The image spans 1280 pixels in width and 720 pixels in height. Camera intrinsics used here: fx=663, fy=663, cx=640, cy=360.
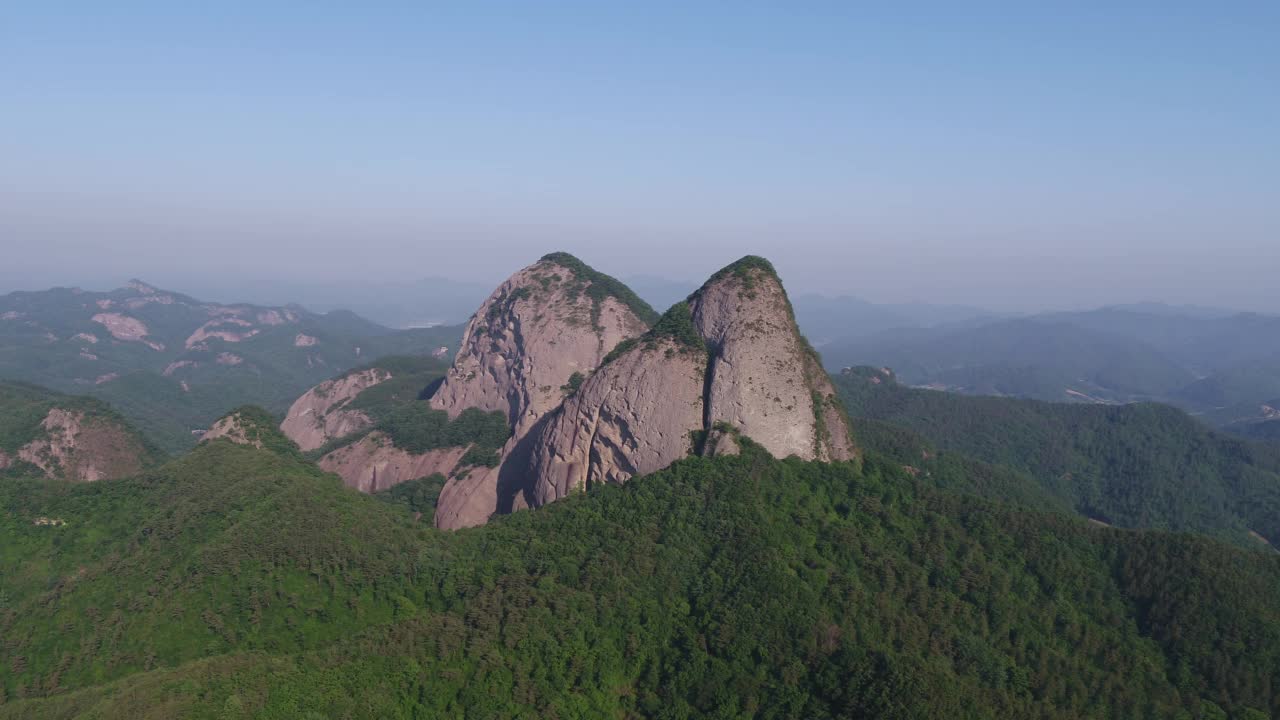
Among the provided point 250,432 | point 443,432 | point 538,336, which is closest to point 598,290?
point 538,336

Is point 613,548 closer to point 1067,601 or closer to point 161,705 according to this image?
point 161,705

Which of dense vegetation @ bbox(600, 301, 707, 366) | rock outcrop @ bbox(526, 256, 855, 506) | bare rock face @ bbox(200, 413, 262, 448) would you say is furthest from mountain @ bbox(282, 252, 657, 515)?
dense vegetation @ bbox(600, 301, 707, 366)

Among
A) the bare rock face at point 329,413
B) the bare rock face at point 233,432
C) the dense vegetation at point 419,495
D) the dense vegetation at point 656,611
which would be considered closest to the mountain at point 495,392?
the dense vegetation at point 419,495

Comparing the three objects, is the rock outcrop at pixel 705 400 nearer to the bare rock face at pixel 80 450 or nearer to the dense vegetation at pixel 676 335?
the dense vegetation at pixel 676 335

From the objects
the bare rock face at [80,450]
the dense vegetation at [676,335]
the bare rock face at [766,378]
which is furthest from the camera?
the bare rock face at [80,450]

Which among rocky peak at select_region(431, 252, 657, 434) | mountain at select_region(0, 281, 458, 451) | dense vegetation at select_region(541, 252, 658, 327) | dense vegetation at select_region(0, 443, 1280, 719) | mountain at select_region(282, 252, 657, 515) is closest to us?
dense vegetation at select_region(0, 443, 1280, 719)

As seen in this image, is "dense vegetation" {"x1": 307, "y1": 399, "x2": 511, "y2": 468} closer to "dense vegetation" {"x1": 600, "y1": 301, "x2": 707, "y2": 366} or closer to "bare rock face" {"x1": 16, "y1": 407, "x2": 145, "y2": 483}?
"bare rock face" {"x1": 16, "y1": 407, "x2": 145, "y2": 483}
